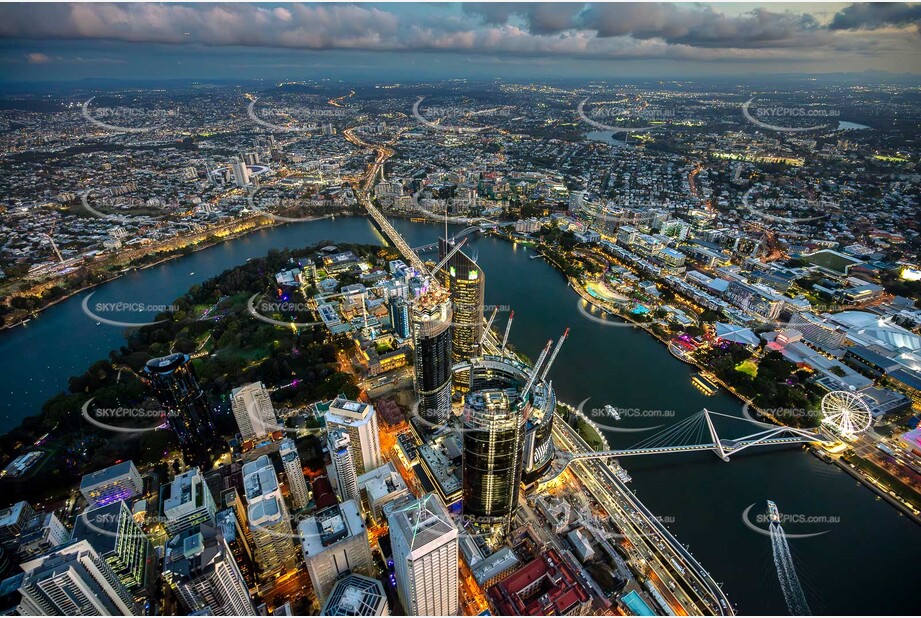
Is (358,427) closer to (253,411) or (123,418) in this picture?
(253,411)

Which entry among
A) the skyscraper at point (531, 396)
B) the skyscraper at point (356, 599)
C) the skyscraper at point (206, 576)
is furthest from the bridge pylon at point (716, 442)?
the skyscraper at point (206, 576)

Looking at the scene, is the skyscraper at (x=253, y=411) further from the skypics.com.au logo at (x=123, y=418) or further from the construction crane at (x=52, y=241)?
the construction crane at (x=52, y=241)

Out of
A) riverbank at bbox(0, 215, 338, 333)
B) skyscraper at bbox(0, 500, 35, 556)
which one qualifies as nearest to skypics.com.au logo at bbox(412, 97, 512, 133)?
riverbank at bbox(0, 215, 338, 333)

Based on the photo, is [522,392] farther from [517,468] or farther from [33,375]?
[33,375]

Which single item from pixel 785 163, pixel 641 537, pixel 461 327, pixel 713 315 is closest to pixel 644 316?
pixel 713 315

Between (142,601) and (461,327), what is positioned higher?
(461,327)

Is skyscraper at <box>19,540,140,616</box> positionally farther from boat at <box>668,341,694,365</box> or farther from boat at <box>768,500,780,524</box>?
boat at <box>668,341,694,365</box>

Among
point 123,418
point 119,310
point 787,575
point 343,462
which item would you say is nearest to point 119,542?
point 343,462
